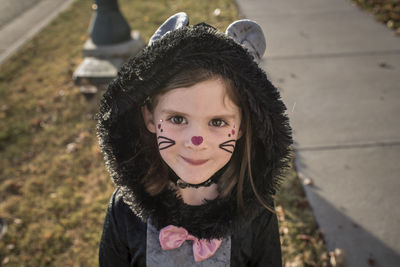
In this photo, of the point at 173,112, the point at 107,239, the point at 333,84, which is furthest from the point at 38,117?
the point at 333,84

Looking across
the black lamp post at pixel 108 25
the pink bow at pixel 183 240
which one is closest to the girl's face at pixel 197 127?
the pink bow at pixel 183 240

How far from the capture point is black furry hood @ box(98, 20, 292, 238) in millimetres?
1283

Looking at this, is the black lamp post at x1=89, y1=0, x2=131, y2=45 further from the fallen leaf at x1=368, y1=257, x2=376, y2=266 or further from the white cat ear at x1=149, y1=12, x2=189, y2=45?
the fallen leaf at x1=368, y1=257, x2=376, y2=266

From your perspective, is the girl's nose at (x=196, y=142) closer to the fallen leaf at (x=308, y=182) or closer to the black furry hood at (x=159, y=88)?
the black furry hood at (x=159, y=88)

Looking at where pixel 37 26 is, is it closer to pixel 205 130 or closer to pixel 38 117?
pixel 38 117

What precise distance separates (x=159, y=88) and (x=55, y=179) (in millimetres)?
2457

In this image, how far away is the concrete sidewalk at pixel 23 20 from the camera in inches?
240

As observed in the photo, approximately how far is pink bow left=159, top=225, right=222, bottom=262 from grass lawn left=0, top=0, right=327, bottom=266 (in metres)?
1.22

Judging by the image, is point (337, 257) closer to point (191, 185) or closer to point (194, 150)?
point (191, 185)

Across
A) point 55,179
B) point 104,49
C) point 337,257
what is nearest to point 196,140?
point 337,257

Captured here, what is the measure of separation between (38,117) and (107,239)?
9.80 ft

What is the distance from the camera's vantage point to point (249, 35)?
5.02ft

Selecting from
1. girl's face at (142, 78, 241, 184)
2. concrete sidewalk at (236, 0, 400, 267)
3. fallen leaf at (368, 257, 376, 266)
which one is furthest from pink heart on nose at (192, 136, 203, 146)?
fallen leaf at (368, 257, 376, 266)

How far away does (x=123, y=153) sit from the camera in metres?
1.65
